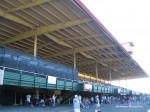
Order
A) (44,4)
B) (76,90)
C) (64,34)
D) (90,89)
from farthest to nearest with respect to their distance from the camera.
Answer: (90,89) < (76,90) < (64,34) < (44,4)

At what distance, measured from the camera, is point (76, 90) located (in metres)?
38.4

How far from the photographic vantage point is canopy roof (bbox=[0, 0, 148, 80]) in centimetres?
2678

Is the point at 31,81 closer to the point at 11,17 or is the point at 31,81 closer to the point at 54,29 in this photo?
the point at 11,17

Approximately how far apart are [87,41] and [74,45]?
10.4 feet

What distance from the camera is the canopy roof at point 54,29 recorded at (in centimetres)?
2678

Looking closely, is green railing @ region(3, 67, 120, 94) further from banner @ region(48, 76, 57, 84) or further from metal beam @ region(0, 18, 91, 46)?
metal beam @ region(0, 18, 91, 46)

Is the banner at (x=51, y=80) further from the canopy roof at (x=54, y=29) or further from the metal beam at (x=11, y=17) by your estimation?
the metal beam at (x=11, y=17)

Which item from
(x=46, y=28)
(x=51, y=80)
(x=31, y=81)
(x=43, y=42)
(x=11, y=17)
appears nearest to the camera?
(x=31, y=81)

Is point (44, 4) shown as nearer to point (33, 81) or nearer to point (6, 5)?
point (6, 5)

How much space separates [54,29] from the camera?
1276 inches

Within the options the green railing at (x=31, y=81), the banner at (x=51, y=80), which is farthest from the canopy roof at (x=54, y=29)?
the green railing at (x=31, y=81)

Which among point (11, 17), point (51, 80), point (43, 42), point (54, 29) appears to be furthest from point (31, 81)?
point (43, 42)

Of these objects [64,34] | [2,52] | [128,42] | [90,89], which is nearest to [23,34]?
[64,34]

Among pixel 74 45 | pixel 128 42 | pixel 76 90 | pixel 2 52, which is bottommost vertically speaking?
pixel 76 90
